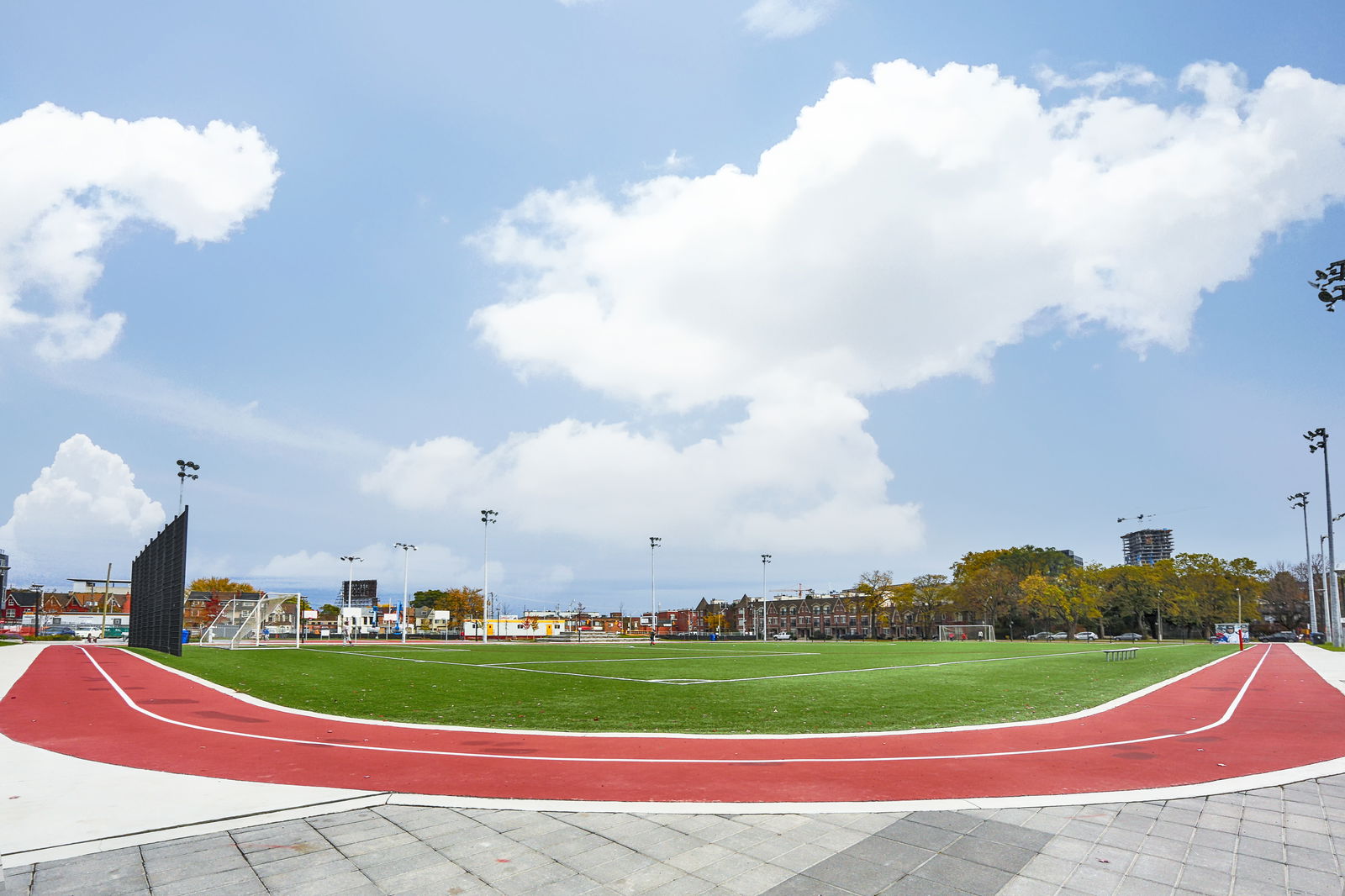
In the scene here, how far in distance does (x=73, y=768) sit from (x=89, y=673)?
21358mm

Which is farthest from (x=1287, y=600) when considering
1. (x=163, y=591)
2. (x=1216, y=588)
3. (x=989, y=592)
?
(x=163, y=591)

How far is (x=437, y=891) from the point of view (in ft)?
18.8

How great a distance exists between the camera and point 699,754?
1107cm

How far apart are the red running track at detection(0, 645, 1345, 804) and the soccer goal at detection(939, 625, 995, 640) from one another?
84.2 metres

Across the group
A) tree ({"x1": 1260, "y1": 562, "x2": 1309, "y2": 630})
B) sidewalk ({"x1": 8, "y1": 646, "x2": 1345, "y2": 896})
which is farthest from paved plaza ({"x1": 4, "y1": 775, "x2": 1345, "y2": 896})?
tree ({"x1": 1260, "y1": 562, "x2": 1309, "y2": 630})

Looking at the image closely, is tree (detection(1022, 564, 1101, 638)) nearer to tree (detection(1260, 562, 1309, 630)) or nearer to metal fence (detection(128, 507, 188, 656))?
tree (detection(1260, 562, 1309, 630))

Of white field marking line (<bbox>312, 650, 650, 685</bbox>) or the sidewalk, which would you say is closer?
the sidewalk

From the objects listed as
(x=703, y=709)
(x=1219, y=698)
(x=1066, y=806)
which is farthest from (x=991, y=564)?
(x=1066, y=806)

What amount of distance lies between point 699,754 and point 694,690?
35.1ft

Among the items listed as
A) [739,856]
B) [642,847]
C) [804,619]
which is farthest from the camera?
[804,619]

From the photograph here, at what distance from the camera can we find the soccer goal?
96438mm

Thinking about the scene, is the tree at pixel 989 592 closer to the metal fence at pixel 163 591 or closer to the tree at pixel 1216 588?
the tree at pixel 1216 588

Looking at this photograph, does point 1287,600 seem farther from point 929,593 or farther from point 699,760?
point 699,760

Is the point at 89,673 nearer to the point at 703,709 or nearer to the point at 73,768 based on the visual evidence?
the point at 73,768
